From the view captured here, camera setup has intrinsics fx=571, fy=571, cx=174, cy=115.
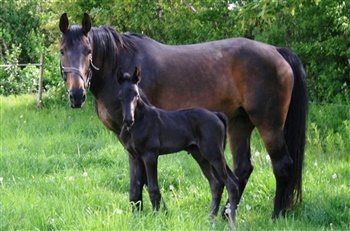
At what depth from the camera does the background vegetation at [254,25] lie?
9273 mm

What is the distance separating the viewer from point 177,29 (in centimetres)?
1182

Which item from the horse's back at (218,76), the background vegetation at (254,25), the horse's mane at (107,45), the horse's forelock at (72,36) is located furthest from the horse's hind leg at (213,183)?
the background vegetation at (254,25)

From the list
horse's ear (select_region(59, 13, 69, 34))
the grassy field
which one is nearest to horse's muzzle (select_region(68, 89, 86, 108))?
horse's ear (select_region(59, 13, 69, 34))

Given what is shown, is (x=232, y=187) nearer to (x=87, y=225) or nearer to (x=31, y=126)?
(x=87, y=225)

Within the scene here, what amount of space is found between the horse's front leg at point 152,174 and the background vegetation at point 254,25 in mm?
2785

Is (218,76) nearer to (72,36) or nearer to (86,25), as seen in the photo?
(86,25)

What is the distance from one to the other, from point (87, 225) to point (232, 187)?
145 cm

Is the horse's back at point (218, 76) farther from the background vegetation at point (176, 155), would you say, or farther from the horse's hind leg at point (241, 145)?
the background vegetation at point (176, 155)

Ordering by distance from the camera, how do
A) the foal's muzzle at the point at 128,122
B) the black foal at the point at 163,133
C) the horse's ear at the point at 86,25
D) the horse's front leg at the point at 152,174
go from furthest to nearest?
1. the horse's ear at the point at 86,25
2. the horse's front leg at the point at 152,174
3. the black foal at the point at 163,133
4. the foal's muzzle at the point at 128,122

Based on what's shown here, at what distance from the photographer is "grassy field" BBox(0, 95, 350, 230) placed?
4.49 m

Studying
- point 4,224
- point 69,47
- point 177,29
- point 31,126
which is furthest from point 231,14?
point 4,224

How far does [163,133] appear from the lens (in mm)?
4633

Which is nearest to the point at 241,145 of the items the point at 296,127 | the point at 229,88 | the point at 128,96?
the point at 296,127

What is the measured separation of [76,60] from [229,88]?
5.81 ft
